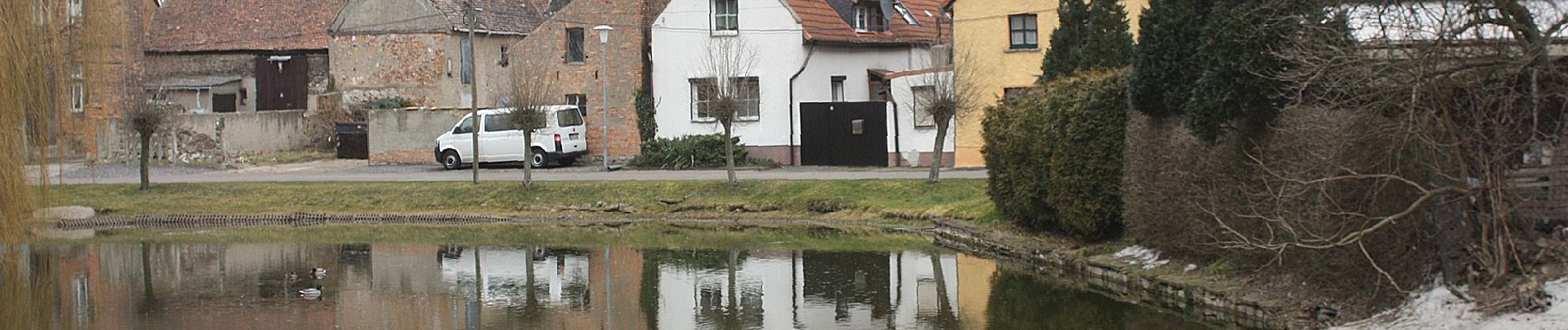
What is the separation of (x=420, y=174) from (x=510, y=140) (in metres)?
2.29

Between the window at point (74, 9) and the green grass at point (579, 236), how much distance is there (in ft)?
36.9

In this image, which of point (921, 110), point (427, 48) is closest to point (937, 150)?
point (921, 110)

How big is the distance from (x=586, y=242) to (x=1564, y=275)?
1692 cm

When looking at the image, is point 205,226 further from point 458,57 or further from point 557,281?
point 458,57

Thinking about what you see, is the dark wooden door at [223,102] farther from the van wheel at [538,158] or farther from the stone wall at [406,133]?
the van wheel at [538,158]

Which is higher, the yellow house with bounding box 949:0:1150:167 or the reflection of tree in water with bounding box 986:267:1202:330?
the yellow house with bounding box 949:0:1150:167

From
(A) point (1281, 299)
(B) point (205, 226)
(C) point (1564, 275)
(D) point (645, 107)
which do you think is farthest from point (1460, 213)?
(D) point (645, 107)

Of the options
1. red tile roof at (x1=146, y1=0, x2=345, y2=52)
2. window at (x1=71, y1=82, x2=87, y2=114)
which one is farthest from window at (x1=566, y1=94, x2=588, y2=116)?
window at (x1=71, y1=82, x2=87, y2=114)

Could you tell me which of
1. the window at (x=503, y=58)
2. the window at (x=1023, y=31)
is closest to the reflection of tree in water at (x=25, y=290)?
the window at (x=1023, y=31)

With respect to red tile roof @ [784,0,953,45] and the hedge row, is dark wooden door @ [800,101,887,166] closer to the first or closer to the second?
red tile roof @ [784,0,953,45]

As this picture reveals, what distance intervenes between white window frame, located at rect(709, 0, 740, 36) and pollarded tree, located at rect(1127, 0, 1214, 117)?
67.9 feet

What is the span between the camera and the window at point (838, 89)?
40.0 metres

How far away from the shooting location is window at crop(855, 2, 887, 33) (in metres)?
41.1

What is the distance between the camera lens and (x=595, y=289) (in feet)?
66.7
